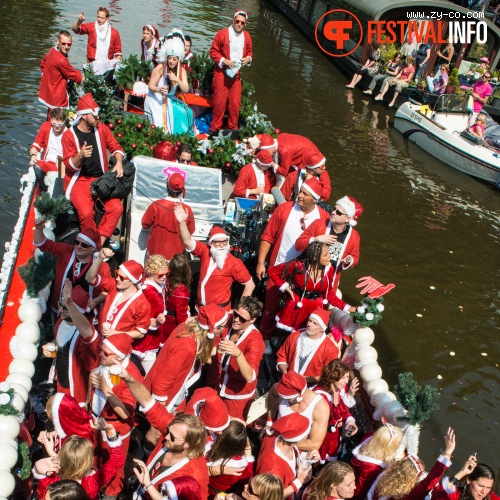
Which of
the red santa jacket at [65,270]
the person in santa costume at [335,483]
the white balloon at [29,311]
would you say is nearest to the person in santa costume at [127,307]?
the red santa jacket at [65,270]

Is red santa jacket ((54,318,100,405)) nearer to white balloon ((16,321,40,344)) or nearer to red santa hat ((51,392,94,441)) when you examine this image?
white balloon ((16,321,40,344))

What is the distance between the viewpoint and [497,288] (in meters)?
10.4

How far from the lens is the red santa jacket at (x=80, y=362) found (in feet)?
15.0

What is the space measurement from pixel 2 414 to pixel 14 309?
1.51 metres

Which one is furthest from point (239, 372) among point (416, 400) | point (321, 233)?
point (321, 233)

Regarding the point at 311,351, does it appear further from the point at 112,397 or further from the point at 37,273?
the point at 37,273

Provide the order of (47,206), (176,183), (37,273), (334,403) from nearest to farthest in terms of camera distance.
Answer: (334,403), (37,273), (47,206), (176,183)

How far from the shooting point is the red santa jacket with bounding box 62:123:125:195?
6.51m

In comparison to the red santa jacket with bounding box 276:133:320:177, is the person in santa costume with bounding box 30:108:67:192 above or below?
below

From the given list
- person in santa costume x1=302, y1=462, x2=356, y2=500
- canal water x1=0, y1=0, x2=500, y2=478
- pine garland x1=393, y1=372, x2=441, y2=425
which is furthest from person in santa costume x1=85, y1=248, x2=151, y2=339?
canal water x1=0, y1=0, x2=500, y2=478

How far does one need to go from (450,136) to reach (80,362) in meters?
12.6

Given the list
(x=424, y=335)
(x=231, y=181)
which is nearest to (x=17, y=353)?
(x=231, y=181)

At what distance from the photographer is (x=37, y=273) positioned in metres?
5.06

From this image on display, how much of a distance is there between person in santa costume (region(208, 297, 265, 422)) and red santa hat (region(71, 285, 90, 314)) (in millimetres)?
1198
